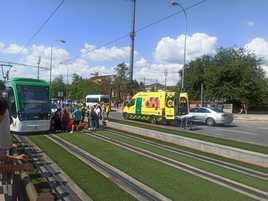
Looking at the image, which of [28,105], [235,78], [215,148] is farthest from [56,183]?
[235,78]

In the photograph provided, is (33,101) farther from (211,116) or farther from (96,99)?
(96,99)

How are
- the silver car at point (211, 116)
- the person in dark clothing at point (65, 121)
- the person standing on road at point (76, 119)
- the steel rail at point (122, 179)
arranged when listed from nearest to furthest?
the steel rail at point (122, 179), the person standing on road at point (76, 119), the person in dark clothing at point (65, 121), the silver car at point (211, 116)

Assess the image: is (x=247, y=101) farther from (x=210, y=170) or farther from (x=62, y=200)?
(x=62, y=200)

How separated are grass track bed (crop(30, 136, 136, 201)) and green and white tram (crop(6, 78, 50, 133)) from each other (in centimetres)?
944

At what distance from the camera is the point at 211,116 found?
38906 mm

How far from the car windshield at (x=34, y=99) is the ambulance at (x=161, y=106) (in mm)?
11872

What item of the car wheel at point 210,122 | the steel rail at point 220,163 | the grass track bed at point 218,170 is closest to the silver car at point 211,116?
the car wheel at point 210,122

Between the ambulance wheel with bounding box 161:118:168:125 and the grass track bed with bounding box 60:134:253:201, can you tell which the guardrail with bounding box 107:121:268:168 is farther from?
the ambulance wheel with bounding box 161:118:168:125

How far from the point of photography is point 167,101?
3675 centimetres

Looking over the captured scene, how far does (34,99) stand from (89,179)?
16356mm

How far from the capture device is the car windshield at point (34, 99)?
87.0 ft

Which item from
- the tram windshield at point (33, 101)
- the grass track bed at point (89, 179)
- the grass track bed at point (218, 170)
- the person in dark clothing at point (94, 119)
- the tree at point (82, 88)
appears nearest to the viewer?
the grass track bed at point (89, 179)

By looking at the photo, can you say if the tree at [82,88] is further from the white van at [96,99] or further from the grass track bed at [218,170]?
the grass track bed at [218,170]

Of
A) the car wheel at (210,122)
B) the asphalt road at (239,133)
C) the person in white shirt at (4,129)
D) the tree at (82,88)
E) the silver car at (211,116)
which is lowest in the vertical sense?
the asphalt road at (239,133)
